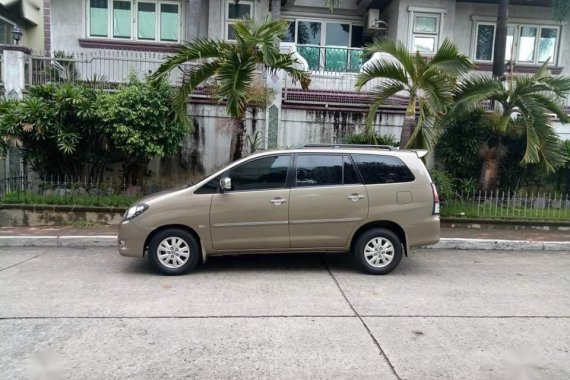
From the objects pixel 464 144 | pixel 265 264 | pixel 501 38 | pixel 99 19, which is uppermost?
pixel 99 19

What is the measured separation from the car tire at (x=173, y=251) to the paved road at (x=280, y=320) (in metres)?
0.17

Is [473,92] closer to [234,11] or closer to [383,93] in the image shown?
[383,93]

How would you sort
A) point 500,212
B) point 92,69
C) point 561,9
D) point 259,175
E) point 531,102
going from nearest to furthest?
point 259,175, point 531,102, point 500,212, point 92,69, point 561,9

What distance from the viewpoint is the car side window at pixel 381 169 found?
267 inches

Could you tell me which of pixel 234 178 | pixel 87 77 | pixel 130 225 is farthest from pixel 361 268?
pixel 87 77

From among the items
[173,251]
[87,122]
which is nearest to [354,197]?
[173,251]

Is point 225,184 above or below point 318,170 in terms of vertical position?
below

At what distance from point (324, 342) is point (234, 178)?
2.93 metres

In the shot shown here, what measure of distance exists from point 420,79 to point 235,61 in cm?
345

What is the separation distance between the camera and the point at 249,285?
617 centimetres

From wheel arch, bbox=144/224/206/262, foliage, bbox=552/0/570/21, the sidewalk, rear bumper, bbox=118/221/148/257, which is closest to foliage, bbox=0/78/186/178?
the sidewalk

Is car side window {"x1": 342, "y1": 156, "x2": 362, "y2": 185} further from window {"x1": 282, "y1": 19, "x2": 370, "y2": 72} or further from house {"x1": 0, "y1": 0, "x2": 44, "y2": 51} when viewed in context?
house {"x1": 0, "y1": 0, "x2": 44, "y2": 51}

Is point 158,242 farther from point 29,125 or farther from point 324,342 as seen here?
point 29,125

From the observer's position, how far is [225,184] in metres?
6.47
